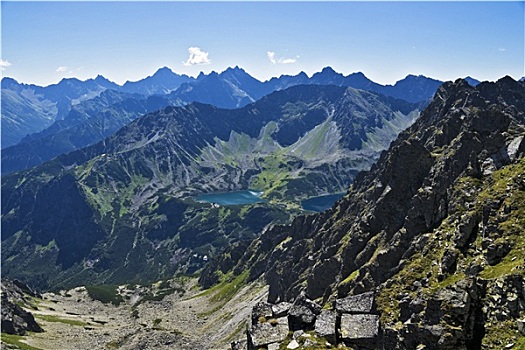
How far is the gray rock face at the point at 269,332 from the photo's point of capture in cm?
4066

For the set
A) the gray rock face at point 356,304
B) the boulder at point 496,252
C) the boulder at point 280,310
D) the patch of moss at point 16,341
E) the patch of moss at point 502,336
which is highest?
the boulder at point 496,252

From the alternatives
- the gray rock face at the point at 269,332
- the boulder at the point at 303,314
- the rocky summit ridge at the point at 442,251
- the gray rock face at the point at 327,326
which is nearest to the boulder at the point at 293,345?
the rocky summit ridge at the point at 442,251

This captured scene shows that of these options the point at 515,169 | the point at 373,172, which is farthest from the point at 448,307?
the point at 373,172

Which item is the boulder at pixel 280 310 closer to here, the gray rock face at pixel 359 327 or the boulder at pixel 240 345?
the boulder at pixel 240 345

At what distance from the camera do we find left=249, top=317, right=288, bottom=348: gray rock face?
133 feet

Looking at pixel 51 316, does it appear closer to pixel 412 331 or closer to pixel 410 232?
pixel 410 232

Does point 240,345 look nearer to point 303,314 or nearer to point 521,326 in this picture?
point 303,314

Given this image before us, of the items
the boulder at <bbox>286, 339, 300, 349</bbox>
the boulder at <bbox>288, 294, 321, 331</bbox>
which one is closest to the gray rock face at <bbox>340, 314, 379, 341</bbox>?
the boulder at <bbox>288, 294, 321, 331</bbox>

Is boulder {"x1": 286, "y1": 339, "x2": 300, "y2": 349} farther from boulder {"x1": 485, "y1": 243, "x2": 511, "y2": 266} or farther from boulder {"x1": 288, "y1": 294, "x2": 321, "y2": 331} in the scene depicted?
boulder {"x1": 485, "y1": 243, "x2": 511, "y2": 266}

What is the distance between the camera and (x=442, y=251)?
214 ft

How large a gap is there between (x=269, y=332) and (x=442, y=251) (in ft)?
117

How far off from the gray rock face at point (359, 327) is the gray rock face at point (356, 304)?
9.04 feet

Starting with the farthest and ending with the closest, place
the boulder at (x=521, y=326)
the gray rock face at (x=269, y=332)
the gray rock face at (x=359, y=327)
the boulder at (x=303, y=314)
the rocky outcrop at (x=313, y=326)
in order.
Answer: the boulder at (x=303, y=314)
the gray rock face at (x=269, y=332)
the rocky outcrop at (x=313, y=326)
the gray rock face at (x=359, y=327)
the boulder at (x=521, y=326)

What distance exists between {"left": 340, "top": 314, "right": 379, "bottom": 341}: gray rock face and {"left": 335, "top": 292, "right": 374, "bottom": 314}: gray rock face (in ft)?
→ 9.04
